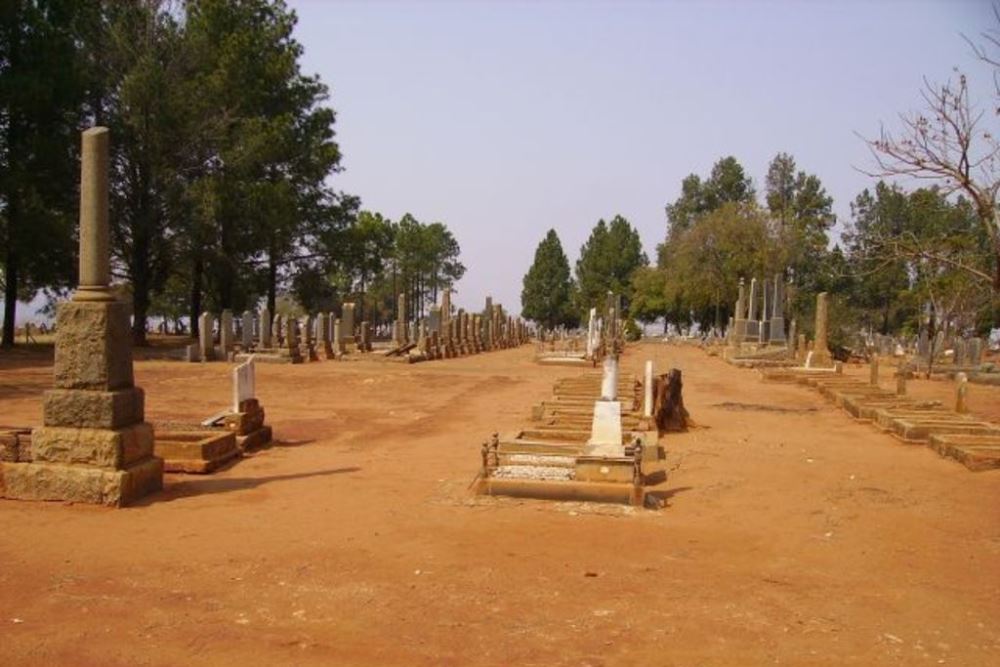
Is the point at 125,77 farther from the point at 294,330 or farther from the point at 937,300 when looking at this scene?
the point at 937,300

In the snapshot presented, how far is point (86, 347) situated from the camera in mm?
7840

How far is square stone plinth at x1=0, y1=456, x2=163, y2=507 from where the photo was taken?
24.8ft

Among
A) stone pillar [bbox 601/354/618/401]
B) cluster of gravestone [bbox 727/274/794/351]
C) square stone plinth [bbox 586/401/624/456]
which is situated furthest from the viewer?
cluster of gravestone [bbox 727/274/794/351]

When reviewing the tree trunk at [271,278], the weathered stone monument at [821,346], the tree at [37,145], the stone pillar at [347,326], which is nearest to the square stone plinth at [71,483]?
the weathered stone monument at [821,346]

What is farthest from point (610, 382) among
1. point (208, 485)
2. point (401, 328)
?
point (401, 328)

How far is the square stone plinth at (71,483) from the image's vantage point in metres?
7.55

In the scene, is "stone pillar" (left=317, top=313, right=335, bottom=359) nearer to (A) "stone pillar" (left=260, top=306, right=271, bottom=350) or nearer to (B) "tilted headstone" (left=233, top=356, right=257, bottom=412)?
(A) "stone pillar" (left=260, top=306, right=271, bottom=350)

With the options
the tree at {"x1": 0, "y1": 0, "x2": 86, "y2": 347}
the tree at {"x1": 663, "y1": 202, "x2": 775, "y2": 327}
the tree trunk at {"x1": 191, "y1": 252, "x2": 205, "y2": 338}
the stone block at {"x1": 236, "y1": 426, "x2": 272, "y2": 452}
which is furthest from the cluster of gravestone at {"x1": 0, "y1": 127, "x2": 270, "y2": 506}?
the tree at {"x1": 663, "y1": 202, "x2": 775, "y2": 327}

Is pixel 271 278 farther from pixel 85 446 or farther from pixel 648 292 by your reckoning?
pixel 648 292

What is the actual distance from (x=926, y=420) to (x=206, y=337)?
79.3ft

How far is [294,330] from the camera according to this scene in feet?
104

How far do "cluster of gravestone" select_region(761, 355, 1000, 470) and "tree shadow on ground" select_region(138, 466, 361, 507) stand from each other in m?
8.33

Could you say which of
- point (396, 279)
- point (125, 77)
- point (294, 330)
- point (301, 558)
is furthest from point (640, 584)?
point (396, 279)

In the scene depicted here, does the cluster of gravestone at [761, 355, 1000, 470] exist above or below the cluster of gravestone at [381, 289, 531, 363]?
below
